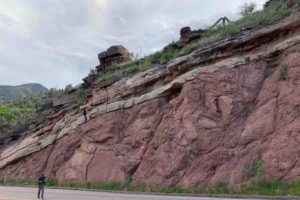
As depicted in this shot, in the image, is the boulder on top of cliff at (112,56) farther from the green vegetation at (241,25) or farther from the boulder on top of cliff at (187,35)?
the green vegetation at (241,25)

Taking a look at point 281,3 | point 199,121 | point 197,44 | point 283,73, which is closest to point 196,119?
point 199,121

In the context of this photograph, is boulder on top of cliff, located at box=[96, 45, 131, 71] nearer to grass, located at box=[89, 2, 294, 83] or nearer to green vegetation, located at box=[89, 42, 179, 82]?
grass, located at box=[89, 2, 294, 83]

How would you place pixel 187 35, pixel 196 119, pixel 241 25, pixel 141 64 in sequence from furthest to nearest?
pixel 141 64, pixel 187 35, pixel 241 25, pixel 196 119

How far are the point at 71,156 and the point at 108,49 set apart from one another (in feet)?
38.1

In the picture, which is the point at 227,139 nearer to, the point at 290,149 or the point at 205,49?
the point at 290,149

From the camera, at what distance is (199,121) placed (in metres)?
24.0

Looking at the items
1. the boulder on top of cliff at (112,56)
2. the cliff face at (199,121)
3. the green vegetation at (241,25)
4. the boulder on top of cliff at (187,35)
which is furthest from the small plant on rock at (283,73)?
the boulder on top of cliff at (112,56)

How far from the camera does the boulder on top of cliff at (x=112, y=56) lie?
38.2 metres

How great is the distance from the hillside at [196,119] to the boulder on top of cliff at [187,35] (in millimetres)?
845

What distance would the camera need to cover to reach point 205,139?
23.1 m

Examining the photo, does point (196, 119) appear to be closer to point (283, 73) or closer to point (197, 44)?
point (283, 73)

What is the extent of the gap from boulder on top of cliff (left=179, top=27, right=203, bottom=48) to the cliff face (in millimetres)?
3210

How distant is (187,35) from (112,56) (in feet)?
28.9

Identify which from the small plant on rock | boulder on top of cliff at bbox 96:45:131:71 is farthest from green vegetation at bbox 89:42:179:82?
the small plant on rock
